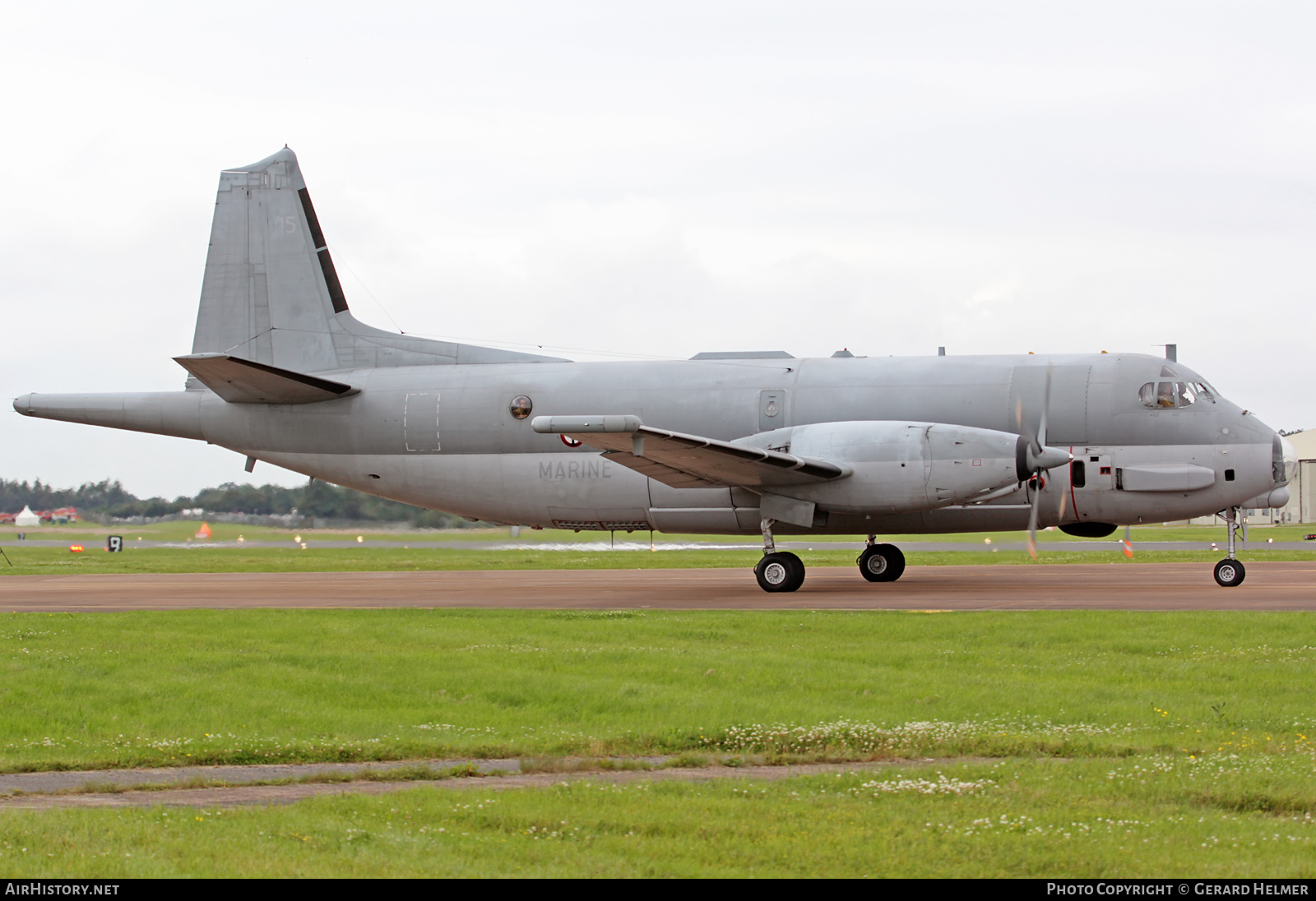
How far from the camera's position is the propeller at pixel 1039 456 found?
74.5ft

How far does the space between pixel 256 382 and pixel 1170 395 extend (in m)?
19.3

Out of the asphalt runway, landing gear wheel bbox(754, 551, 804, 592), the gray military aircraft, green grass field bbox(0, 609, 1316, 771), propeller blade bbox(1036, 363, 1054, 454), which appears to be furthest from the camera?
propeller blade bbox(1036, 363, 1054, 454)

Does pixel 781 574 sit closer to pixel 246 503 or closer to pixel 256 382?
pixel 256 382

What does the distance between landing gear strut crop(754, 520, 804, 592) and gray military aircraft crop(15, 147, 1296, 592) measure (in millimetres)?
41

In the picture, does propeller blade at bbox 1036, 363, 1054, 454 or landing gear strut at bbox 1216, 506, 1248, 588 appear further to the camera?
propeller blade at bbox 1036, 363, 1054, 454

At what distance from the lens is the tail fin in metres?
30.6

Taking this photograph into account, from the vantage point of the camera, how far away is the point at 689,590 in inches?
990

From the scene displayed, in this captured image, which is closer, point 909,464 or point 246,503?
point 909,464

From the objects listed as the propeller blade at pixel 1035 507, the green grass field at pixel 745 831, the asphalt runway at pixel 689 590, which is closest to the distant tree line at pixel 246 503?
the asphalt runway at pixel 689 590

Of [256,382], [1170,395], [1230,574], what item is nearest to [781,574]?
[1170,395]

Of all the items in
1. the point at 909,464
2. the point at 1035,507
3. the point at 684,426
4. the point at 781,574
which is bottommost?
the point at 781,574

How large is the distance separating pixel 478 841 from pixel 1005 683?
23.8 feet

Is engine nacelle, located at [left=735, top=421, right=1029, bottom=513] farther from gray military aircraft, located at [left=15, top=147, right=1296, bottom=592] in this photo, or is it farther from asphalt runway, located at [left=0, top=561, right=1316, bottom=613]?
asphalt runway, located at [left=0, top=561, right=1316, bottom=613]

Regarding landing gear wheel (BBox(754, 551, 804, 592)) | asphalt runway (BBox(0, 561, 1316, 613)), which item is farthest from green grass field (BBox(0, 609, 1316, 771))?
landing gear wheel (BBox(754, 551, 804, 592))
